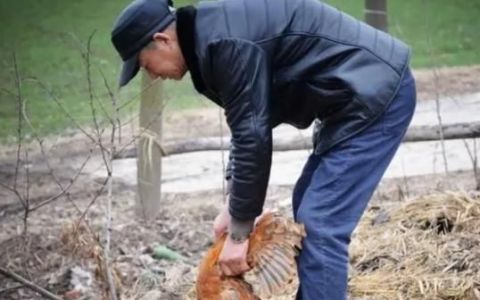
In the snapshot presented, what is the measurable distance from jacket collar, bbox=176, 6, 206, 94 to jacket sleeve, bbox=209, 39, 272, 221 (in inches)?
3.3

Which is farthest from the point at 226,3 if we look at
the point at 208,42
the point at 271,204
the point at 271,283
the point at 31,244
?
the point at 271,204

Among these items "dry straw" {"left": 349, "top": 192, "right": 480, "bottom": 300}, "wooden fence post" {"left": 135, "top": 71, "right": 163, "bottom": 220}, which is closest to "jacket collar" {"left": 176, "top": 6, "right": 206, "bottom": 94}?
"dry straw" {"left": 349, "top": 192, "right": 480, "bottom": 300}

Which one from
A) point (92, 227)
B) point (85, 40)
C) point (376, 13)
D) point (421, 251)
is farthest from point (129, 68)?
point (85, 40)

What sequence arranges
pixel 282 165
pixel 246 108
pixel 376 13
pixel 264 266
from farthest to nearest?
pixel 376 13
pixel 282 165
pixel 264 266
pixel 246 108

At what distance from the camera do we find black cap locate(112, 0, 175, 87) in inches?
127

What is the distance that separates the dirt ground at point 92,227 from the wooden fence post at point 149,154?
6.0 inches

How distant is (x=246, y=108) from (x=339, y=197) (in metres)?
0.62

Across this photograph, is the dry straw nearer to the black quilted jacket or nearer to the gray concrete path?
the black quilted jacket

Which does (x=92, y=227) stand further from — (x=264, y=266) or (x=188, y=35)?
(x=188, y=35)

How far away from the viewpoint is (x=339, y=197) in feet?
11.6

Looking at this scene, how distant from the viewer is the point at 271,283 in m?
3.52

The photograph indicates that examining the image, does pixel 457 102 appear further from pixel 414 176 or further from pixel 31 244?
pixel 31 244

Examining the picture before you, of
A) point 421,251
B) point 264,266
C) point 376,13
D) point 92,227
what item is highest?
point 264,266

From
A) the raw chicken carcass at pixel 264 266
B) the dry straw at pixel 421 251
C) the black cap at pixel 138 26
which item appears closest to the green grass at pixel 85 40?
the dry straw at pixel 421 251
